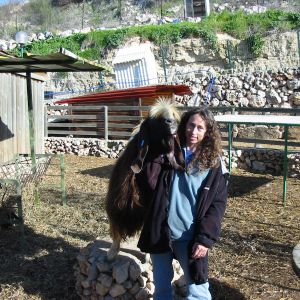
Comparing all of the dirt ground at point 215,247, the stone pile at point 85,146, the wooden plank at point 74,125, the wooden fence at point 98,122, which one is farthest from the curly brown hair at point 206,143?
the wooden plank at point 74,125

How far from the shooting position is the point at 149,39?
1043 inches

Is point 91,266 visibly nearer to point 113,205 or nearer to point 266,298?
point 113,205

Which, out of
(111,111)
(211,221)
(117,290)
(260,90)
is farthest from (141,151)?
(260,90)

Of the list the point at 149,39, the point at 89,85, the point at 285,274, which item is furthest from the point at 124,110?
the point at 149,39

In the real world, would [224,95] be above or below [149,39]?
below

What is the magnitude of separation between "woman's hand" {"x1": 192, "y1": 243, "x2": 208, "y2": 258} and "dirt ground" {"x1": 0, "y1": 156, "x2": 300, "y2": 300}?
136cm

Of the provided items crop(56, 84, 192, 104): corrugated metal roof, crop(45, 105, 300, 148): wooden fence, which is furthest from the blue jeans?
crop(56, 84, 192, 104): corrugated metal roof

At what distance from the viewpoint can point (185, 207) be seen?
8.89 ft

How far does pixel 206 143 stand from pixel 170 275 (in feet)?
2.78

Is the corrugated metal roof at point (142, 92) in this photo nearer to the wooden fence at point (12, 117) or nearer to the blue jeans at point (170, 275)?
the wooden fence at point (12, 117)

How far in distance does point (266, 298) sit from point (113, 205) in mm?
1650

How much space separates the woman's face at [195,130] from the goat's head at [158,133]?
86 millimetres

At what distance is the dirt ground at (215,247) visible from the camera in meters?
4.05

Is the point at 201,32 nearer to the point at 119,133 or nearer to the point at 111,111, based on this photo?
the point at 111,111
